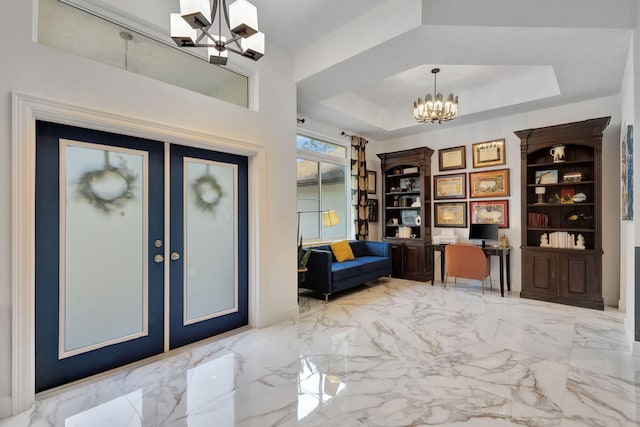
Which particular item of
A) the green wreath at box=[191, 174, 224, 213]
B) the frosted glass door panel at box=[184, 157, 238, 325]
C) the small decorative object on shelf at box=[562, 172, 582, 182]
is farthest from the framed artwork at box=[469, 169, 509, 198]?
the green wreath at box=[191, 174, 224, 213]

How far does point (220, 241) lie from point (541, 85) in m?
4.88

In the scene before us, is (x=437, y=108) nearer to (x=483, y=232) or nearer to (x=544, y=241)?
(x=483, y=232)

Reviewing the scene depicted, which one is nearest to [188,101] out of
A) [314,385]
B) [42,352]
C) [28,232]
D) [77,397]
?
[28,232]

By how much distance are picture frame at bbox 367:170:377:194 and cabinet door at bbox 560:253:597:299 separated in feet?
11.0

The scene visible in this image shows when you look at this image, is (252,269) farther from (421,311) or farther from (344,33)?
(344,33)

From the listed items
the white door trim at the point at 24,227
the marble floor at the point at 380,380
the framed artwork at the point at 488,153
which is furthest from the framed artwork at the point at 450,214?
the white door trim at the point at 24,227

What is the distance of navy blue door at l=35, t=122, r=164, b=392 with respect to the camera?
2.28 m

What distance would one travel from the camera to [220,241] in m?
3.35

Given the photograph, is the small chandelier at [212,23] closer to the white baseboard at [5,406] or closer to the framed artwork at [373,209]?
the white baseboard at [5,406]

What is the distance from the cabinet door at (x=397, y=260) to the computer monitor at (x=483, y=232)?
1.29 m

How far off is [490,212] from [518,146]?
3.82ft

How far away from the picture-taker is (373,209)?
→ 21.4ft

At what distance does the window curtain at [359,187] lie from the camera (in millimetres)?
6062

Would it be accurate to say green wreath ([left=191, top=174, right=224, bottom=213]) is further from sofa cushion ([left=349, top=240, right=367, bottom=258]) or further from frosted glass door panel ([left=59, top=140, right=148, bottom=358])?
sofa cushion ([left=349, top=240, right=367, bottom=258])
